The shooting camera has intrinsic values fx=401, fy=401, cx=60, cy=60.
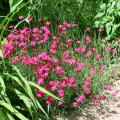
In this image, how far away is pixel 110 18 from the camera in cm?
518

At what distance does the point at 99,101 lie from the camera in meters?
4.13

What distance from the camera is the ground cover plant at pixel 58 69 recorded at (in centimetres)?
380

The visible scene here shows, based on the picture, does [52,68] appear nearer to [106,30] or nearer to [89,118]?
[89,118]

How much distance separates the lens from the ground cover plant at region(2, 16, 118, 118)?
3.80 m

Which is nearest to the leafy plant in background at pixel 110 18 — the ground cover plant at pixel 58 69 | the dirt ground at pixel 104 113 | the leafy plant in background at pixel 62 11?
the leafy plant in background at pixel 62 11

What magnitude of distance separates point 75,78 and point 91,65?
215 mm

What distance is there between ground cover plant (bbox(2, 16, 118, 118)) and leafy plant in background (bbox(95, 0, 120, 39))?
0.75m

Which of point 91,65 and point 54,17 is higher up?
point 54,17

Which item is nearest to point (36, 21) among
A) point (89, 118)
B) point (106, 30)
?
point (106, 30)

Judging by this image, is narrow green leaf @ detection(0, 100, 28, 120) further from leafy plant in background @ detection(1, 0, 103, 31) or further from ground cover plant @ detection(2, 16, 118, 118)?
leafy plant in background @ detection(1, 0, 103, 31)

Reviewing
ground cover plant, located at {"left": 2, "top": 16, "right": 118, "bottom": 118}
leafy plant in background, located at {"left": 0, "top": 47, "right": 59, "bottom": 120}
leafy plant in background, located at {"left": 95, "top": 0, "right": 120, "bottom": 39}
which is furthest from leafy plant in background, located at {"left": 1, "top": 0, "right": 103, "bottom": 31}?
leafy plant in background, located at {"left": 0, "top": 47, "right": 59, "bottom": 120}

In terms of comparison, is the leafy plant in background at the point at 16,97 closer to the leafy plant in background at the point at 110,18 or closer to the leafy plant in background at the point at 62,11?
the leafy plant in background at the point at 62,11

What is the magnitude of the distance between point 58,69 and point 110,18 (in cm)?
168

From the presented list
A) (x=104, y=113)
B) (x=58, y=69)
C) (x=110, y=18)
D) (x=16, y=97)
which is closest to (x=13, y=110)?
(x=16, y=97)
